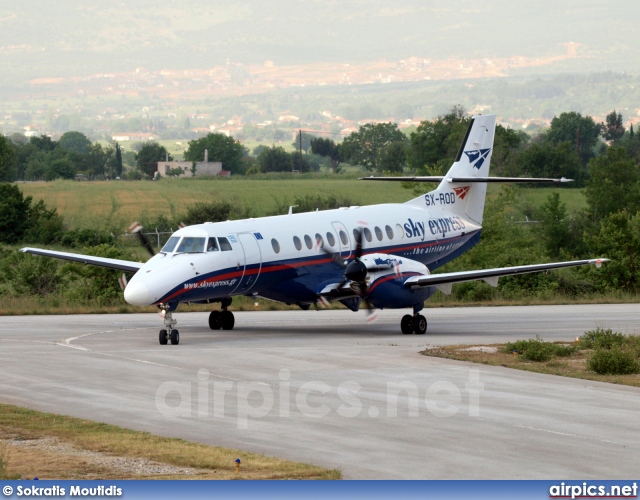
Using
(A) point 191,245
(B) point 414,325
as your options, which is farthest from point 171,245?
(B) point 414,325

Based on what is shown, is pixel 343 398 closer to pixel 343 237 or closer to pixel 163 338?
pixel 163 338

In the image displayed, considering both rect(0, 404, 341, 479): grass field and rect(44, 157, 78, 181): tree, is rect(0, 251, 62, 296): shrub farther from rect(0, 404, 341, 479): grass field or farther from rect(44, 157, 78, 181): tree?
rect(44, 157, 78, 181): tree

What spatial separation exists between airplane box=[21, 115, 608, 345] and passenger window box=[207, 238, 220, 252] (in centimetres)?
3

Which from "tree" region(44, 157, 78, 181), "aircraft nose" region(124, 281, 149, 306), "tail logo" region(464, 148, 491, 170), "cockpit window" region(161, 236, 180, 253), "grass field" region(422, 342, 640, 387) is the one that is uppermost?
"tree" region(44, 157, 78, 181)

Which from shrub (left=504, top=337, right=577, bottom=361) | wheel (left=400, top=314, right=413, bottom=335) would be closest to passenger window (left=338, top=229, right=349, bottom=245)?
wheel (left=400, top=314, right=413, bottom=335)

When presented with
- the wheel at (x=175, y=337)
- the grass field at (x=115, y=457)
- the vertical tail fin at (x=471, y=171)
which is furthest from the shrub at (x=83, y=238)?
the grass field at (x=115, y=457)

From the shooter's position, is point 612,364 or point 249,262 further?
point 249,262

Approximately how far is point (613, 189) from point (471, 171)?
49.0 metres

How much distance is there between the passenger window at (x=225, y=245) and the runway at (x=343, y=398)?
8.18ft

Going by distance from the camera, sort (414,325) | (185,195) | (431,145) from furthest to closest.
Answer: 1. (431,145)
2. (185,195)
3. (414,325)

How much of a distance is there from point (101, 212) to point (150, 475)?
93995 millimetres

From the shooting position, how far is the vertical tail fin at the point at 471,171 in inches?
1454

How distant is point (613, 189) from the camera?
83.3 metres

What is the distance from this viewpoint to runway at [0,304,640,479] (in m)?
14.0
